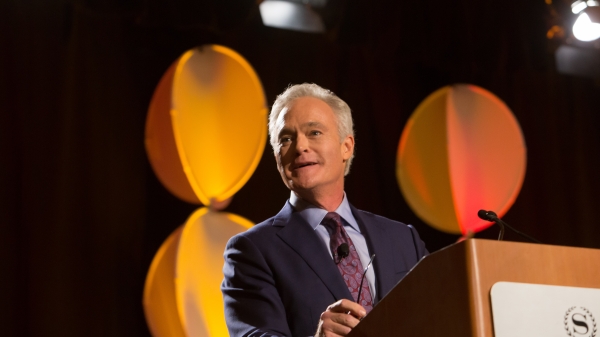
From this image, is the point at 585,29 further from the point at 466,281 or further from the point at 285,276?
the point at 466,281

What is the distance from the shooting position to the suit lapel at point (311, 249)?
5.57 feet

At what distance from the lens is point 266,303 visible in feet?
5.46

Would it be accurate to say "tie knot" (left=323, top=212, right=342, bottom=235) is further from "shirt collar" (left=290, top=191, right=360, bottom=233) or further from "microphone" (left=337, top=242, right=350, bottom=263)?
"microphone" (left=337, top=242, right=350, bottom=263)

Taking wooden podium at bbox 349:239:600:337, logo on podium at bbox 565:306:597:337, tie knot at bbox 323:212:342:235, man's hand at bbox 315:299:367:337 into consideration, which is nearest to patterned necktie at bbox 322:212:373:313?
tie knot at bbox 323:212:342:235

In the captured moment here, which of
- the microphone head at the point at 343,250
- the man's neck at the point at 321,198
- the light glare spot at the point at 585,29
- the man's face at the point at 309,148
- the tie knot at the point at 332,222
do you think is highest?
the light glare spot at the point at 585,29

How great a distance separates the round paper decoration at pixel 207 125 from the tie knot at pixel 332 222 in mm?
1209

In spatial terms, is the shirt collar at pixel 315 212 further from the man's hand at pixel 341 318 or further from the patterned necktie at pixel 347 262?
the man's hand at pixel 341 318

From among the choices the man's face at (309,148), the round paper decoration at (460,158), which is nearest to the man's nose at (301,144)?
the man's face at (309,148)

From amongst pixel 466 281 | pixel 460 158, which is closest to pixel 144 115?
pixel 460 158

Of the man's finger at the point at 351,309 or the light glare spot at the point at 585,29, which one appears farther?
the light glare spot at the point at 585,29

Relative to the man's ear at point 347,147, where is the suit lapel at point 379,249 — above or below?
below

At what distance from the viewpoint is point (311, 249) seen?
178 centimetres

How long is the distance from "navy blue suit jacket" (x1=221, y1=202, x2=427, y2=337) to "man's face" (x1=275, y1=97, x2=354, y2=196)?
12 cm

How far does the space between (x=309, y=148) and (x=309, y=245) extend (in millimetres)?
336
